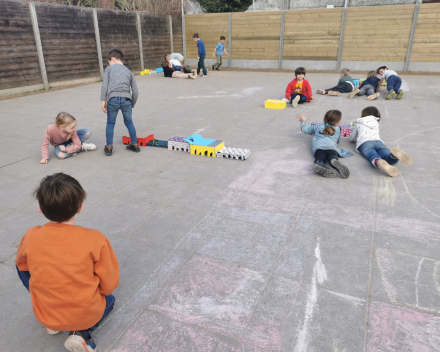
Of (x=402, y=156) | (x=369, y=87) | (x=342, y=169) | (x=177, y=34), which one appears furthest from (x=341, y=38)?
(x=342, y=169)

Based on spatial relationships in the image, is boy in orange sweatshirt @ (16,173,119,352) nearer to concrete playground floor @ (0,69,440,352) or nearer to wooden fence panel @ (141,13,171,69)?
concrete playground floor @ (0,69,440,352)

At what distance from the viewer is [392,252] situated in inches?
123

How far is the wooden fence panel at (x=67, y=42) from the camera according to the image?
39.5ft

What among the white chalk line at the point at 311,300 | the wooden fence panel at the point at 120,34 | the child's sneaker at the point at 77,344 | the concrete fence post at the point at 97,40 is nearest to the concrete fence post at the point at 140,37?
the wooden fence panel at the point at 120,34

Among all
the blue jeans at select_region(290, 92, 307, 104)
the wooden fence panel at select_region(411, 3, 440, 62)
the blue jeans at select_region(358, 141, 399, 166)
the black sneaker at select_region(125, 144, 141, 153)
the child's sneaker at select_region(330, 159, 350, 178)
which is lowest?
the black sneaker at select_region(125, 144, 141, 153)

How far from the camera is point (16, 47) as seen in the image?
1107 cm

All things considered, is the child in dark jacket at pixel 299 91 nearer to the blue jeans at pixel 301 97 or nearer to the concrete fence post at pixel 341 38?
the blue jeans at pixel 301 97

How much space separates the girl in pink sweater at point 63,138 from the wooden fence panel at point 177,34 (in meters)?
14.7

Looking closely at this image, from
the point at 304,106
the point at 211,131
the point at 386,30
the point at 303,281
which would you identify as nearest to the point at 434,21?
the point at 386,30

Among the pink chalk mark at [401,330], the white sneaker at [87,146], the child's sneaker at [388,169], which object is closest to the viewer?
the pink chalk mark at [401,330]

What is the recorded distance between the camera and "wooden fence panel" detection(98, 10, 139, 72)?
1446cm

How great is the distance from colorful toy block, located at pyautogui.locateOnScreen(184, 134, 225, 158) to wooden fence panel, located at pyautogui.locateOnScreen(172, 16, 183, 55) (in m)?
14.9

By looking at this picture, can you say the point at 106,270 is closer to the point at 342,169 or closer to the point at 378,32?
the point at 342,169

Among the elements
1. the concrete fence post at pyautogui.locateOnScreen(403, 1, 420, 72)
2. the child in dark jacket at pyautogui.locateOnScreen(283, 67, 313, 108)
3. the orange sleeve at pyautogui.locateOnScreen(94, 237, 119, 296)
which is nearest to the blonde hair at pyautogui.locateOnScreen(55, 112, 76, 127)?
the orange sleeve at pyautogui.locateOnScreen(94, 237, 119, 296)
